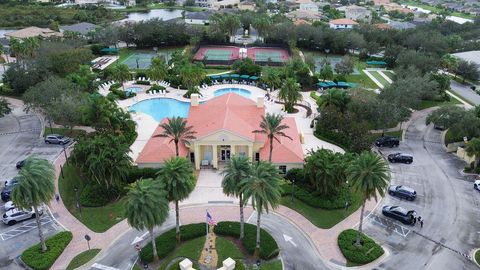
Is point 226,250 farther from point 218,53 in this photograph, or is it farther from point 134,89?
point 218,53

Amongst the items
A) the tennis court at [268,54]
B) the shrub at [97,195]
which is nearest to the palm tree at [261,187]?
the shrub at [97,195]

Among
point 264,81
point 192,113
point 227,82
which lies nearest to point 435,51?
point 264,81

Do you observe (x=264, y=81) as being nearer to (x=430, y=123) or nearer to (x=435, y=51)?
(x=430, y=123)

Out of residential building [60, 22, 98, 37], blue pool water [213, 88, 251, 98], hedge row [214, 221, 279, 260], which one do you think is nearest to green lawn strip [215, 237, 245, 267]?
hedge row [214, 221, 279, 260]

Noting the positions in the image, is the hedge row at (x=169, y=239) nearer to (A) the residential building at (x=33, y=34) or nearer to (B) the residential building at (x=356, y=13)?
(A) the residential building at (x=33, y=34)

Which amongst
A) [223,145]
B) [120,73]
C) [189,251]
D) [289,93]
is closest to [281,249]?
[189,251]

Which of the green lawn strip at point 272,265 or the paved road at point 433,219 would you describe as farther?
the paved road at point 433,219
